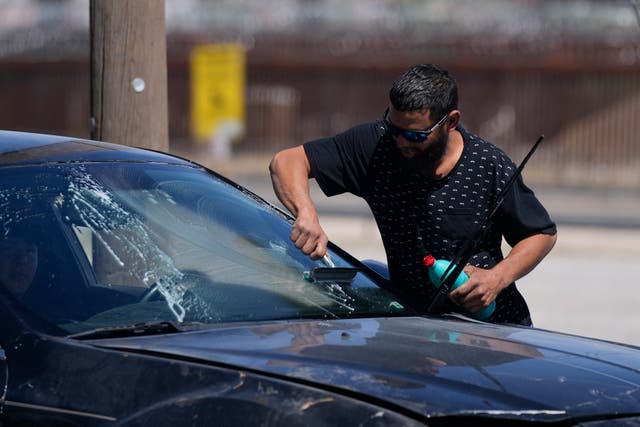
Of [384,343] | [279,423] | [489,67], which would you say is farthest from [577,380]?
[489,67]

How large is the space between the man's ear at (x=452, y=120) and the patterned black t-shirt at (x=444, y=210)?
0.49 feet

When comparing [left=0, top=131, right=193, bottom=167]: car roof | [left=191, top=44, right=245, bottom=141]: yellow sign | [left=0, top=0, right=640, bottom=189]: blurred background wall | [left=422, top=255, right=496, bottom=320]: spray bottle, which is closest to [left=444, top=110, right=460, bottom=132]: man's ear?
[left=422, top=255, right=496, bottom=320]: spray bottle

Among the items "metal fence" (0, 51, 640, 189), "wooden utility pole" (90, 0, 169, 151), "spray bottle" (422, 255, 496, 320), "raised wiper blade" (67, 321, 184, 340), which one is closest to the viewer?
"raised wiper blade" (67, 321, 184, 340)

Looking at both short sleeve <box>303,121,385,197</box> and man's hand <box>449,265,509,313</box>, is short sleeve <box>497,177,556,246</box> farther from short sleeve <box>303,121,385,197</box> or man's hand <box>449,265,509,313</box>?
short sleeve <box>303,121,385,197</box>

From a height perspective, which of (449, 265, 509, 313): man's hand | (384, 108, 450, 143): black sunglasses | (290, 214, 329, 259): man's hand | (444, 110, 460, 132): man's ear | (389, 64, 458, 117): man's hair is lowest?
(449, 265, 509, 313): man's hand

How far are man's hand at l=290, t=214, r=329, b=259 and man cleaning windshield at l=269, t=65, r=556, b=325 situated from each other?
8 centimetres

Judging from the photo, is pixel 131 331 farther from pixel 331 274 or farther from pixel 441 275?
pixel 441 275

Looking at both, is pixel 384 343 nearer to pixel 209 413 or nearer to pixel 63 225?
pixel 209 413

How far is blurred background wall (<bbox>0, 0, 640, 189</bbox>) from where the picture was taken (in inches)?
1242

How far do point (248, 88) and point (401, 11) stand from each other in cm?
446

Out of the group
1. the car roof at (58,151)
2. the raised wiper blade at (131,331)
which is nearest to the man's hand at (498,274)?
the car roof at (58,151)

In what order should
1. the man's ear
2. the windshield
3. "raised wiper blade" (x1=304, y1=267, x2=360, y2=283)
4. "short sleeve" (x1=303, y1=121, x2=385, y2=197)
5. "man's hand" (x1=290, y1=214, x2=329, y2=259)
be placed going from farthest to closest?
1. "short sleeve" (x1=303, y1=121, x2=385, y2=197)
2. the man's ear
3. "man's hand" (x1=290, y1=214, x2=329, y2=259)
4. "raised wiper blade" (x1=304, y1=267, x2=360, y2=283)
5. the windshield

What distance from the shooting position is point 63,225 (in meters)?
3.41

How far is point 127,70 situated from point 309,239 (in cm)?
173
